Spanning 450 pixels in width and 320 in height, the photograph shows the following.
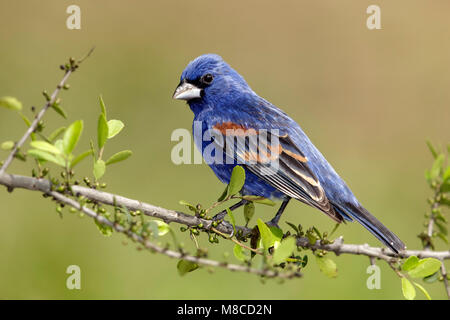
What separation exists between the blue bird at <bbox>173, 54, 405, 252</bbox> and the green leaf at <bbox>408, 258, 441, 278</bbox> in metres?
0.46

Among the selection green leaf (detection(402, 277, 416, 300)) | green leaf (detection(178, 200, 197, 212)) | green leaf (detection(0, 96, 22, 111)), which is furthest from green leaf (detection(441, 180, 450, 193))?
green leaf (detection(0, 96, 22, 111))

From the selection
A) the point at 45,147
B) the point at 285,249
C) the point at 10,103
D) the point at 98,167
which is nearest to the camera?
the point at 10,103

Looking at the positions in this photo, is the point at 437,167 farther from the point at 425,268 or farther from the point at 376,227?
the point at 376,227

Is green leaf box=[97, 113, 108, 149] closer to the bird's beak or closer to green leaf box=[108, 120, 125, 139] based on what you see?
green leaf box=[108, 120, 125, 139]

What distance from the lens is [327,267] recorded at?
8.83ft

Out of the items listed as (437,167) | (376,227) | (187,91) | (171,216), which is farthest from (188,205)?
(187,91)

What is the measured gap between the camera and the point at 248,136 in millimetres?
3904

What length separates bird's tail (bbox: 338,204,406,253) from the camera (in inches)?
128

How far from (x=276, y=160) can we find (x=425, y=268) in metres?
1.27

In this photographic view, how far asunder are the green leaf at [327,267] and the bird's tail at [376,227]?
558 millimetres

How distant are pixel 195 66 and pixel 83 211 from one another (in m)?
2.29

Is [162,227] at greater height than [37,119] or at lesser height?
lesser

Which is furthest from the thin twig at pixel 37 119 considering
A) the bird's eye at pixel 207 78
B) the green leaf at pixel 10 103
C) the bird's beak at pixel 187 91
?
the bird's eye at pixel 207 78

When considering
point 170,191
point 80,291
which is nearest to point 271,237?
point 80,291
